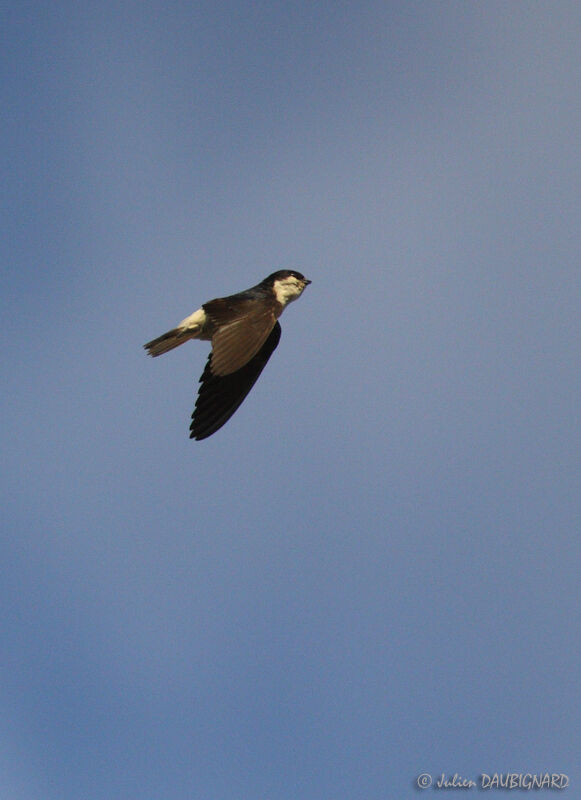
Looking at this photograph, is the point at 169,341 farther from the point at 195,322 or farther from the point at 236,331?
the point at 236,331

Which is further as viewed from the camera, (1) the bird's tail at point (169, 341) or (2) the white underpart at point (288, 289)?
→ (2) the white underpart at point (288, 289)

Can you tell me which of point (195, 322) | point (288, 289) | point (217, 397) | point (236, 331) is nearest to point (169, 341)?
Result: point (195, 322)

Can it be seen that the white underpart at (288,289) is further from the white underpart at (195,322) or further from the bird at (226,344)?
the white underpart at (195,322)

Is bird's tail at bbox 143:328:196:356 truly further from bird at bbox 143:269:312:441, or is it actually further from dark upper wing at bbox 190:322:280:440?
dark upper wing at bbox 190:322:280:440

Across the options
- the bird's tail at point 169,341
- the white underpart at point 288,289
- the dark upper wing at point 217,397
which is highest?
the white underpart at point 288,289

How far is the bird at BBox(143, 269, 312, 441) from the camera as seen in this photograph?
1066cm

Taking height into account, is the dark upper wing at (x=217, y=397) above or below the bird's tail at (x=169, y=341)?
below

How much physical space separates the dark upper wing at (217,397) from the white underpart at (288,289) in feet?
4.20

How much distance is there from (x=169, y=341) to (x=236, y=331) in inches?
51.1

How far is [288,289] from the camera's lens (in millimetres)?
13141

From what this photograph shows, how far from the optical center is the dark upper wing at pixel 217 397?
37.3 feet

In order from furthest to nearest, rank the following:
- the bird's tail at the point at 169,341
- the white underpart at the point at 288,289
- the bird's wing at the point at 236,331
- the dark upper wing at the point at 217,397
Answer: the white underpart at the point at 288,289, the bird's tail at the point at 169,341, the dark upper wing at the point at 217,397, the bird's wing at the point at 236,331

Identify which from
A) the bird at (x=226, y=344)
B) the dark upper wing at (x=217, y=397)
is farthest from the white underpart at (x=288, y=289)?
the dark upper wing at (x=217, y=397)

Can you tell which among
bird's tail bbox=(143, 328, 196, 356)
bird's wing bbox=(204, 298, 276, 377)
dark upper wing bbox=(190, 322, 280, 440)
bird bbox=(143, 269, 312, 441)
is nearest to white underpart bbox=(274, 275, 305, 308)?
bird bbox=(143, 269, 312, 441)
